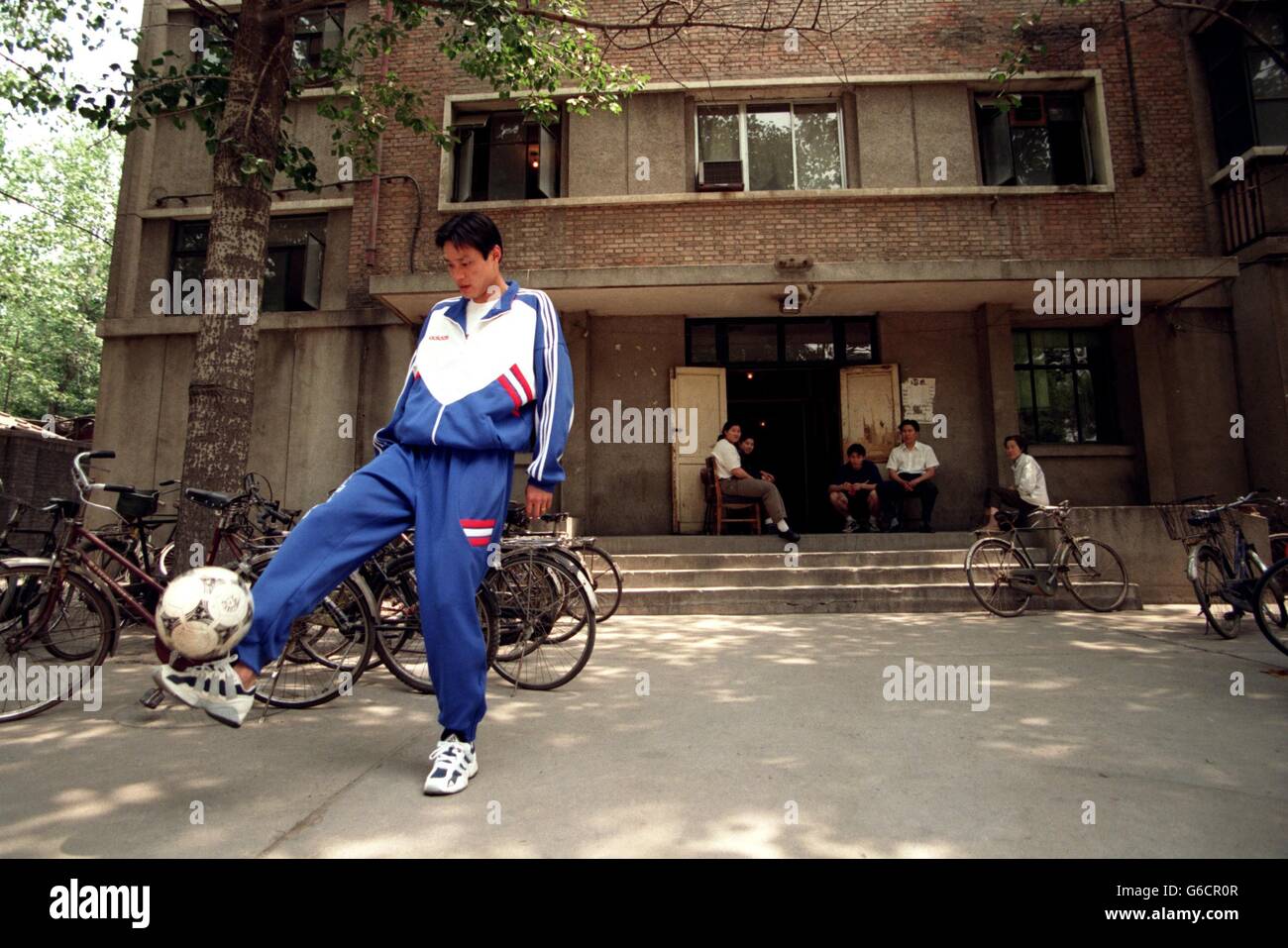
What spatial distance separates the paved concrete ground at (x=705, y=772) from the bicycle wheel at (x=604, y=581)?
6.85ft

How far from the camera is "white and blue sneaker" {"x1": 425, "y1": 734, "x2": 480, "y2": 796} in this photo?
236 centimetres

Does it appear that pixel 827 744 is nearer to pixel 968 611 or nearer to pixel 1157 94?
pixel 968 611

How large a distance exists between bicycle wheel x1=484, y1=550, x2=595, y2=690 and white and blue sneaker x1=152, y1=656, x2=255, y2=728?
5.99ft

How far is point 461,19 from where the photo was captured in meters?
5.80

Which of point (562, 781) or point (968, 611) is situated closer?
point (562, 781)

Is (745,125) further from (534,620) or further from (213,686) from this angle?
(213,686)

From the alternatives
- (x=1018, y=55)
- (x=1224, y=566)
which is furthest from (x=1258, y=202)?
(x=1224, y=566)

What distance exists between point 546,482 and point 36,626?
2.96 meters

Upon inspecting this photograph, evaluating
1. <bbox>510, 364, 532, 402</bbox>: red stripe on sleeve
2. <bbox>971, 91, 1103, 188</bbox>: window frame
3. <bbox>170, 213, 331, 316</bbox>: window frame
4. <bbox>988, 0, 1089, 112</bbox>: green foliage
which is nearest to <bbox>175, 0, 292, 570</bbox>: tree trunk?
<bbox>510, 364, 532, 402</bbox>: red stripe on sleeve

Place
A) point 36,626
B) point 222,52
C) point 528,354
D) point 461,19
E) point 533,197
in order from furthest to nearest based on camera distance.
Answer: point 533,197 < point 222,52 < point 461,19 < point 36,626 < point 528,354

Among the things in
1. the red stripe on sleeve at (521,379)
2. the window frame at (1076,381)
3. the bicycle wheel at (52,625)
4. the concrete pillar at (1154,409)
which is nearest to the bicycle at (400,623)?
the bicycle wheel at (52,625)

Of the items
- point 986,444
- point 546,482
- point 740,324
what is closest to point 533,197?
point 740,324

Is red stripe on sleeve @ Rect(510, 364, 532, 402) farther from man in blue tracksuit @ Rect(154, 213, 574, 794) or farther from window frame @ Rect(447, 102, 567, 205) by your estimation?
window frame @ Rect(447, 102, 567, 205)

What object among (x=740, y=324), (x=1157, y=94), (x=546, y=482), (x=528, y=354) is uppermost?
(x=1157, y=94)
